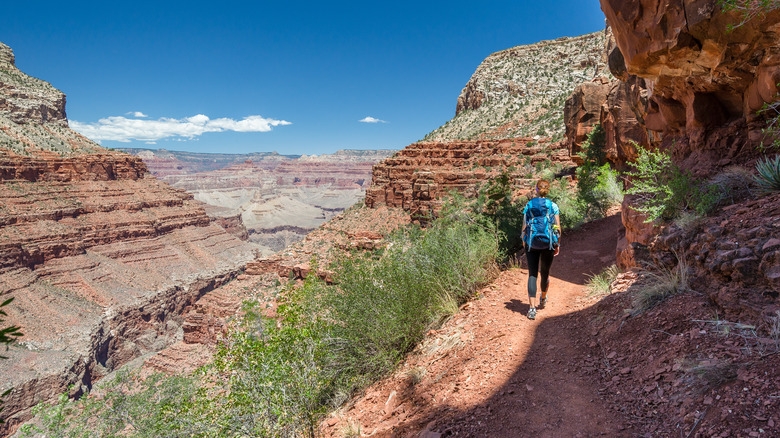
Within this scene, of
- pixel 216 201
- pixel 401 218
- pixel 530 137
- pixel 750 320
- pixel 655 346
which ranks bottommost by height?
pixel 216 201

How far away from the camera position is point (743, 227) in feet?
11.3

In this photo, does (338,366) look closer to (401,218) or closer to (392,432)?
(392,432)

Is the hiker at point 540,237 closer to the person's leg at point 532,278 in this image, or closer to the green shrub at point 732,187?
the person's leg at point 532,278

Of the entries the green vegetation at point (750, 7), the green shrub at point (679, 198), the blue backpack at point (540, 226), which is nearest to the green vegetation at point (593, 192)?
the green shrub at point (679, 198)

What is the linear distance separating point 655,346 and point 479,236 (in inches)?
170

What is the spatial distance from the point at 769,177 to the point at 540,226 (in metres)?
2.36

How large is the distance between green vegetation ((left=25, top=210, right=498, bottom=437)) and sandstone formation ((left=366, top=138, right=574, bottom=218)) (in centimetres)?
1530

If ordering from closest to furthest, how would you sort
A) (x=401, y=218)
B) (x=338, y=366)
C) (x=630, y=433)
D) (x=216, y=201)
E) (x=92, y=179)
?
(x=630, y=433)
(x=338, y=366)
(x=401, y=218)
(x=92, y=179)
(x=216, y=201)

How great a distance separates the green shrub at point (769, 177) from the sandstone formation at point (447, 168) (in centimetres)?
1664

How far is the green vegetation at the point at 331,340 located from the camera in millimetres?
4715

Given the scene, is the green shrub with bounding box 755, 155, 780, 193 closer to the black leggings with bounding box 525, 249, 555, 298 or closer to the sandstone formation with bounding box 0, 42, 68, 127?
the black leggings with bounding box 525, 249, 555, 298

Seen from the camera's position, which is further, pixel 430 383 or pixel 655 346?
pixel 430 383

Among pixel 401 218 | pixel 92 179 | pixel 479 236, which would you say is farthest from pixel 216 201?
pixel 479 236

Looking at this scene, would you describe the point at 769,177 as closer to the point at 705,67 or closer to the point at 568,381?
the point at 705,67
